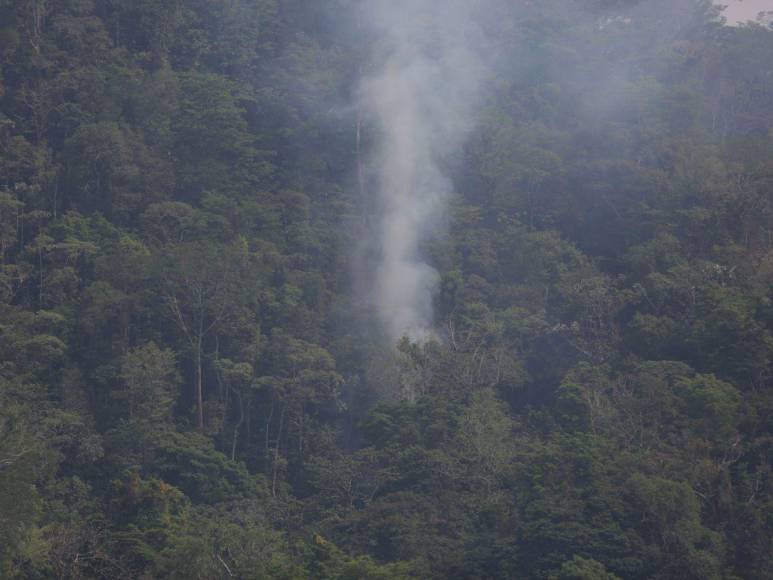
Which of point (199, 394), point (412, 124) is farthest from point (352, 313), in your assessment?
point (412, 124)

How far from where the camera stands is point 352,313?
97.7 feet

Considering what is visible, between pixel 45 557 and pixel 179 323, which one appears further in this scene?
pixel 179 323

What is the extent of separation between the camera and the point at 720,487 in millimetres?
22000

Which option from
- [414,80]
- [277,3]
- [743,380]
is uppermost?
[277,3]

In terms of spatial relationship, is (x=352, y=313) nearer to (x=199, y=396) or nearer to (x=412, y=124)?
(x=199, y=396)

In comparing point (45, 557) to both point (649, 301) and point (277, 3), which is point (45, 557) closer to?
point (649, 301)

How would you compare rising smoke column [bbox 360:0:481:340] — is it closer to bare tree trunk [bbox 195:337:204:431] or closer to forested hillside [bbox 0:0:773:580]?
forested hillside [bbox 0:0:773:580]

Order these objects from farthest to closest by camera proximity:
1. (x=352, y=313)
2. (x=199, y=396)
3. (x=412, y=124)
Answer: (x=412, y=124) → (x=352, y=313) → (x=199, y=396)

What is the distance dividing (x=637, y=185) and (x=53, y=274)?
593 inches

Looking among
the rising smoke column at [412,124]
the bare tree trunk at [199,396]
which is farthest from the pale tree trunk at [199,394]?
the rising smoke column at [412,124]

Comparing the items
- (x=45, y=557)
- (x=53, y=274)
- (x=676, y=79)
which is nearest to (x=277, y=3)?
(x=676, y=79)

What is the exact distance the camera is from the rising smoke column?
102ft

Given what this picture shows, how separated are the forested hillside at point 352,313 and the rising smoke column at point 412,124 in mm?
490

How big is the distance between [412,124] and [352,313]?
7.67 metres
